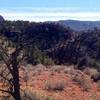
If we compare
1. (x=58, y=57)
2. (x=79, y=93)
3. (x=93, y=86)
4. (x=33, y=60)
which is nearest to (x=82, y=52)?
(x=58, y=57)

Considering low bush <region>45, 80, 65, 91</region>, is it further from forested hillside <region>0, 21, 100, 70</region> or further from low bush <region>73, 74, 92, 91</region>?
forested hillside <region>0, 21, 100, 70</region>

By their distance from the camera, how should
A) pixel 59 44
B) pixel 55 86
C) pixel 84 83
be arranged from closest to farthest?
pixel 55 86, pixel 84 83, pixel 59 44

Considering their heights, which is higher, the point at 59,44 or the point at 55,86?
the point at 55,86

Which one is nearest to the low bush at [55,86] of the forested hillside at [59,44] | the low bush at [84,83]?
the low bush at [84,83]

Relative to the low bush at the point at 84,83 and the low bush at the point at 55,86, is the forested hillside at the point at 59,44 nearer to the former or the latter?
the low bush at the point at 84,83

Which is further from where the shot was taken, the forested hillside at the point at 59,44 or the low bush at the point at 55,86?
the forested hillside at the point at 59,44

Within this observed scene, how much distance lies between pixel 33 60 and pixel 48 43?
90.6 feet

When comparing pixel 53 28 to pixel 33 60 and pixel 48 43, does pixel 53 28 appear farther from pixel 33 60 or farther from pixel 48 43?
pixel 33 60

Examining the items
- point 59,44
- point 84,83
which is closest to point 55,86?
point 84,83

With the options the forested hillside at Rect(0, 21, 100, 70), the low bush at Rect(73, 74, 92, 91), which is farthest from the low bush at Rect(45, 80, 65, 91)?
the forested hillside at Rect(0, 21, 100, 70)

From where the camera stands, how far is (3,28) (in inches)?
2763

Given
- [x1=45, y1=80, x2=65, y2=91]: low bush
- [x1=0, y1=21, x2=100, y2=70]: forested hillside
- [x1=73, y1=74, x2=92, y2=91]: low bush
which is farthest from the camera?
[x1=0, y1=21, x2=100, y2=70]: forested hillside

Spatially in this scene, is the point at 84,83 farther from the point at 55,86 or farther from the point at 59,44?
the point at 59,44

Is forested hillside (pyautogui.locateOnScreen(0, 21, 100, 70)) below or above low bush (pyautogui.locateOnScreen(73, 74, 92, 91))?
below
